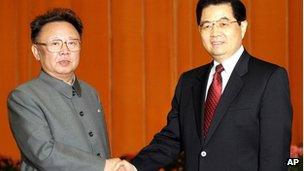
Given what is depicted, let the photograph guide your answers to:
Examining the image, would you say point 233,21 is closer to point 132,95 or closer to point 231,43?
point 231,43

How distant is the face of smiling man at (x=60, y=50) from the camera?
2232 mm

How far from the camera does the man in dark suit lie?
2.10 m

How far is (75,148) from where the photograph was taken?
2.18 metres

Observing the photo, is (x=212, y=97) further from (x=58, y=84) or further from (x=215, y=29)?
(x=58, y=84)

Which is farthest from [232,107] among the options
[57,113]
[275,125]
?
[57,113]

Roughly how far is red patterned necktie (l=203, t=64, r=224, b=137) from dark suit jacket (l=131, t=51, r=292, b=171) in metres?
0.03

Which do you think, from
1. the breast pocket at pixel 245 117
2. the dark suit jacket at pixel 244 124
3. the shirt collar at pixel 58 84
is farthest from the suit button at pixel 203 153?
the shirt collar at pixel 58 84

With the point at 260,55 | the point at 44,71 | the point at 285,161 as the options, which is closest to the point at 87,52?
the point at 260,55

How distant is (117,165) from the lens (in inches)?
91.0

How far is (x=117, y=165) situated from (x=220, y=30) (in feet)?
1.98

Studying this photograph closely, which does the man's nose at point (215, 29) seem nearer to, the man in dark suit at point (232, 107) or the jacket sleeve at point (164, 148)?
the man in dark suit at point (232, 107)

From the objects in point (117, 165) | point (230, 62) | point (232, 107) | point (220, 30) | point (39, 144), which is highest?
point (220, 30)

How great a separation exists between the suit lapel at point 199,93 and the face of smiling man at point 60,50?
0.44 meters

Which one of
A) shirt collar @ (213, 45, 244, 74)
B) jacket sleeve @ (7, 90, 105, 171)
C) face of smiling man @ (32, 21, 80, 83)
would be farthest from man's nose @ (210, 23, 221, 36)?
jacket sleeve @ (7, 90, 105, 171)
